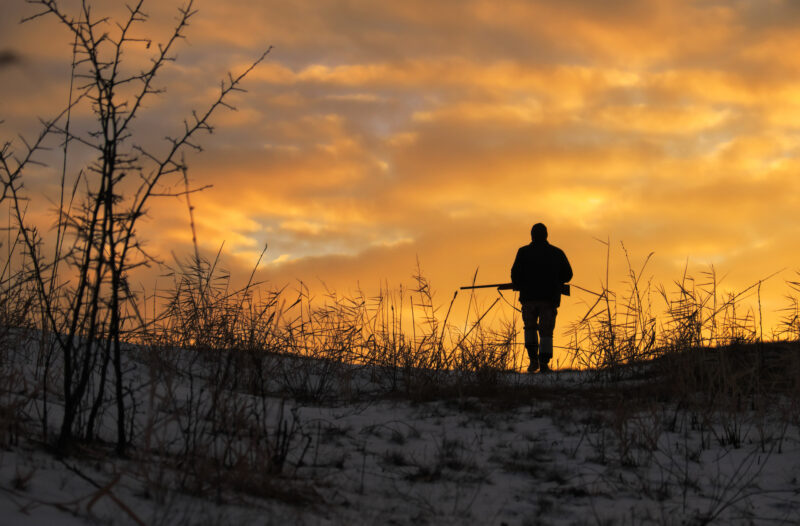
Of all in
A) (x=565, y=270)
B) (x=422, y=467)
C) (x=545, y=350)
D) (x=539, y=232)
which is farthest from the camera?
(x=539, y=232)

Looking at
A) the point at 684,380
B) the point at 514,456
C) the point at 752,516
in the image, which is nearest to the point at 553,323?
the point at 684,380

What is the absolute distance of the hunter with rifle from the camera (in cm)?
961

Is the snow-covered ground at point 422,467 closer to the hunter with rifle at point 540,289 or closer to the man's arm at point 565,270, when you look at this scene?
the hunter with rifle at point 540,289

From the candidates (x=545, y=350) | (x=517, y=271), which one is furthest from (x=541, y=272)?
(x=545, y=350)

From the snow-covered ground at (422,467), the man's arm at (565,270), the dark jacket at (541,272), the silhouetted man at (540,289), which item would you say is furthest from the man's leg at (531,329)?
the snow-covered ground at (422,467)

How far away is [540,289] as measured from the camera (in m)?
9.62

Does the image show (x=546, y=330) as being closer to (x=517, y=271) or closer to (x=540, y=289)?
(x=540, y=289)

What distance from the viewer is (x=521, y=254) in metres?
9.94

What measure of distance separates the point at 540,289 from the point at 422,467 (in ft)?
19.4

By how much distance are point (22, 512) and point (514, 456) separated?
2712mm

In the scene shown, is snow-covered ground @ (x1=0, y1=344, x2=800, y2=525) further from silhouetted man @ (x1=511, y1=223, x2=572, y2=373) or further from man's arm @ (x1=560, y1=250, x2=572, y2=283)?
man's arm @ (x1=560, y1=250, x2=572, y2=283)

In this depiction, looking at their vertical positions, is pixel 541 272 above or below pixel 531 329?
above

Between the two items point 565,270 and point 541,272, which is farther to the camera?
point 565,270

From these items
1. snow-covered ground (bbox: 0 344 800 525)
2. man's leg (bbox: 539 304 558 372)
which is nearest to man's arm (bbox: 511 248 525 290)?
man's leg (bbox: 539 304 558 372)
